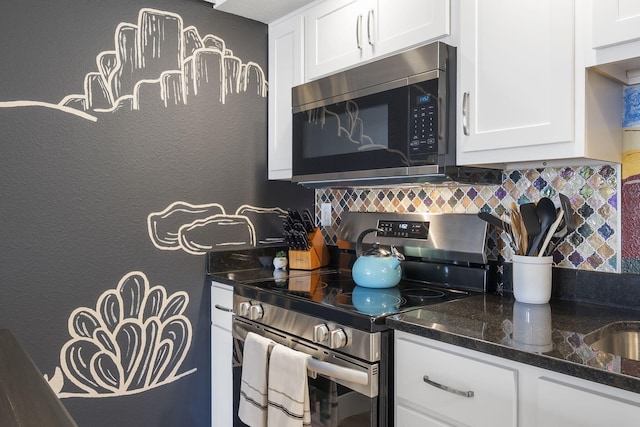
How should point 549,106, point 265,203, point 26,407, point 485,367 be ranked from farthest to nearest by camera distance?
point 265,203 → point 549,106 → point 485,367 → point 26,407

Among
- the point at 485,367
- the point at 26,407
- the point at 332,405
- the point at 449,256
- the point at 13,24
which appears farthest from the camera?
the point at 449,256

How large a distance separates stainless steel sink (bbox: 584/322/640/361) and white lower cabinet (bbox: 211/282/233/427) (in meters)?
1.40

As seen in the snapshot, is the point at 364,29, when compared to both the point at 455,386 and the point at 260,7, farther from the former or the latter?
the point at 455,386

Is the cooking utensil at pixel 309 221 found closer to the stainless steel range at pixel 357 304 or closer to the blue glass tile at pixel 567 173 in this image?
the stainless steel range at pixel 357 304

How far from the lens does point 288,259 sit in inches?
99.1

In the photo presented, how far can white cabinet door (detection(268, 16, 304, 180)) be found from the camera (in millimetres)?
2264

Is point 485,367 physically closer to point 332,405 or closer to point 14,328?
point 332,405

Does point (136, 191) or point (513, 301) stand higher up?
point (136, 191)

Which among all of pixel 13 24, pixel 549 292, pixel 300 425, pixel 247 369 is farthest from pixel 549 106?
pixel 13 24

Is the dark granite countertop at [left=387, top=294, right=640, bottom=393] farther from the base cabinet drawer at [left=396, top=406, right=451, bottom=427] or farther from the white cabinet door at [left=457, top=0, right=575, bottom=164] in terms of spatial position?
the white cabinet door at [left=457, top=0, right=575, bottom=164]

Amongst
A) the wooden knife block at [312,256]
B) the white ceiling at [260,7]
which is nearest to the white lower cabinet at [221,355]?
the wooden knife block at [312,256]

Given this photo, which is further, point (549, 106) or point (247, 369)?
point (247, 369)

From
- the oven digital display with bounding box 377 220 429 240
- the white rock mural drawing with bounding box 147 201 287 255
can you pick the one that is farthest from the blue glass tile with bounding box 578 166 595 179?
the white rock mural drawing with bounding box 147 201 287 255

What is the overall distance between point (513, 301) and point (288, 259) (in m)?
1.20
